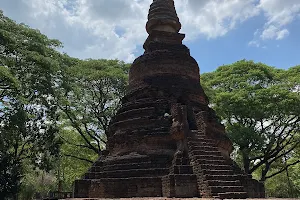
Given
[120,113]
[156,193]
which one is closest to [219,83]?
[120,113]

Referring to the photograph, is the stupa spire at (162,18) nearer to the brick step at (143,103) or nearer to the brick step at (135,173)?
the brick step at (143,103)

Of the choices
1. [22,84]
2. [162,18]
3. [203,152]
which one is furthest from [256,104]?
[22,84]

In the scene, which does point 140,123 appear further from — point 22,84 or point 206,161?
point 22,84

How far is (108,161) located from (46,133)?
754 centimetres

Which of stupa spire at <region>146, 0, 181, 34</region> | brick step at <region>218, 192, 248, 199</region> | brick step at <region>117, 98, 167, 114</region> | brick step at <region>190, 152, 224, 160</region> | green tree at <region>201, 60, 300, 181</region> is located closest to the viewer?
brick step at <region>218, 192, 248, 199</region>

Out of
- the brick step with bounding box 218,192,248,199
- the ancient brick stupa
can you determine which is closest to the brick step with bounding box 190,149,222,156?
the ancient brick stupa

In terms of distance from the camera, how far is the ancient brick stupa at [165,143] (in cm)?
1119

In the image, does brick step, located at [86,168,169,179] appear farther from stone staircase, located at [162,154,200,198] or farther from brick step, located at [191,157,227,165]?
brick step, located at [191,157,227,165]

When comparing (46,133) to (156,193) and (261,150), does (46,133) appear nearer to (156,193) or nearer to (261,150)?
(156,193)

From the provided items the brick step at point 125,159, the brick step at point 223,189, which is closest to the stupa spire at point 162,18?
the brick step at point 125,159

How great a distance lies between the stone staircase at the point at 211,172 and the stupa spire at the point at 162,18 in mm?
7882

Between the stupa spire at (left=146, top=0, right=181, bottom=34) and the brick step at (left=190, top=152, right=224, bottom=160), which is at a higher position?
the stupa spire at (left=146, top=0, right=181, bottom=34)

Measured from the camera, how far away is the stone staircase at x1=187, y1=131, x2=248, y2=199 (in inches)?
410

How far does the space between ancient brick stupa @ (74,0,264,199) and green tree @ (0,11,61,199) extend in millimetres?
4108
